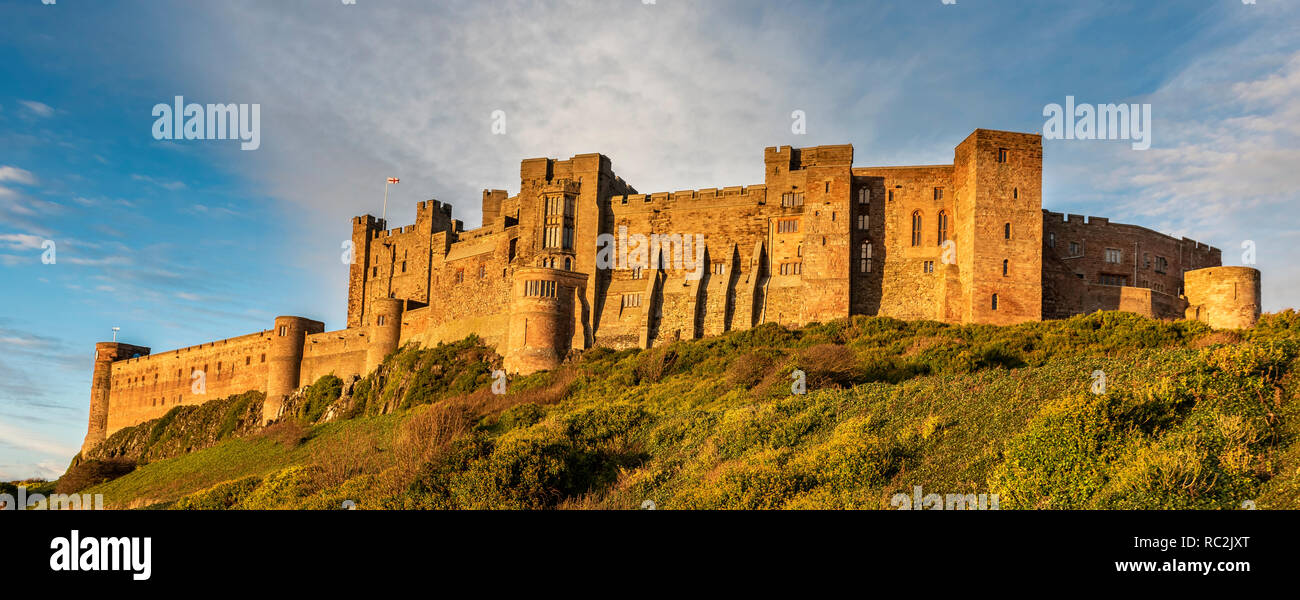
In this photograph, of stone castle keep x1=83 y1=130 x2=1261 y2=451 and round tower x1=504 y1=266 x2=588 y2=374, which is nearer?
stone castle keep x1=83 y1=130 x2=1261 y2=451

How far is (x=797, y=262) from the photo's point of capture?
53.9 m

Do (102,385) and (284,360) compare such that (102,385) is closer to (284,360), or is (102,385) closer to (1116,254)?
(284,360)

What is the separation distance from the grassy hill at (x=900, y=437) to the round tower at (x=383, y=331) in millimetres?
23984

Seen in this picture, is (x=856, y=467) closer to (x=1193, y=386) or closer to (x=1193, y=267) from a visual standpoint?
(x=1193, y=386)

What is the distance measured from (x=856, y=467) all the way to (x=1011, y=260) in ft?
98.0

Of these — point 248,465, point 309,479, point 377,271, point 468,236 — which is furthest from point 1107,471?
point 377,271

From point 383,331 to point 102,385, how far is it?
42226mm

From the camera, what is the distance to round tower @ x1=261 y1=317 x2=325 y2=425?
2771 inches

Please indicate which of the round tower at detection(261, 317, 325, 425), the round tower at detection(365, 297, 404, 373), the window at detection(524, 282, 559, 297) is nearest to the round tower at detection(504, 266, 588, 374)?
the window at detection(524, 282, 559, 297)

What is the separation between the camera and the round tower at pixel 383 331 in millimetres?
65756

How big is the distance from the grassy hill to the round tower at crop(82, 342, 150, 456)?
182 feet

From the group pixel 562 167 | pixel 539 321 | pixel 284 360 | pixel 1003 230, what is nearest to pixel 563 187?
pixel 562 167

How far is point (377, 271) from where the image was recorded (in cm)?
7550

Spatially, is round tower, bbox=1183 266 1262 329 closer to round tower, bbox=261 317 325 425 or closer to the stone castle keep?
the stone castle keep
